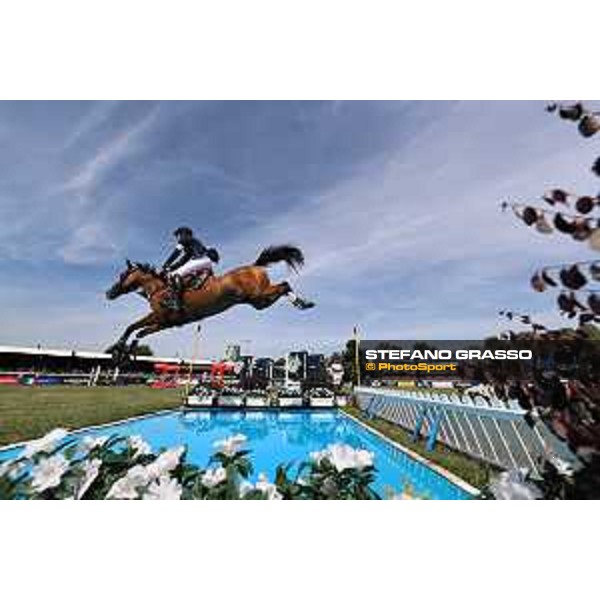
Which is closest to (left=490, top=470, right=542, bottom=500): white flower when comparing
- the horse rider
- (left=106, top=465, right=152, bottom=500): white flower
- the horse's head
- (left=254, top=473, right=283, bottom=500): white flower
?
(left=254, top=473, right=283, bottom=500): white flower

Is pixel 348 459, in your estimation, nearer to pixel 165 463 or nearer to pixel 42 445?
pixel 165 463

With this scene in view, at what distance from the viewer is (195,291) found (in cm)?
670

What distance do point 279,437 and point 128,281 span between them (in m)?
2.99

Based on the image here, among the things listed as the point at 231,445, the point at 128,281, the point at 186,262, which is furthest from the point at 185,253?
the point at 231,445

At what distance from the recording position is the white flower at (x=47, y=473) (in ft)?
6.82

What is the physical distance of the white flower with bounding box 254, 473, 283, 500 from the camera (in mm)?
2320

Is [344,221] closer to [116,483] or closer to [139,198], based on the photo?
[139,198]

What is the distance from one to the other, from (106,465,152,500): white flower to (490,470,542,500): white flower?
1314 millimetres

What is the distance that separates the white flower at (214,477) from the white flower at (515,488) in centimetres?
103

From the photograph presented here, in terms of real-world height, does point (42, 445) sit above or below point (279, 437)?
below

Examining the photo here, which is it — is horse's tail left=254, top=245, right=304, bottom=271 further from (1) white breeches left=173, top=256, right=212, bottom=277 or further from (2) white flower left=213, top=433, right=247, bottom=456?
(2) white flower left=213, top=433, right=247, bottom=456
